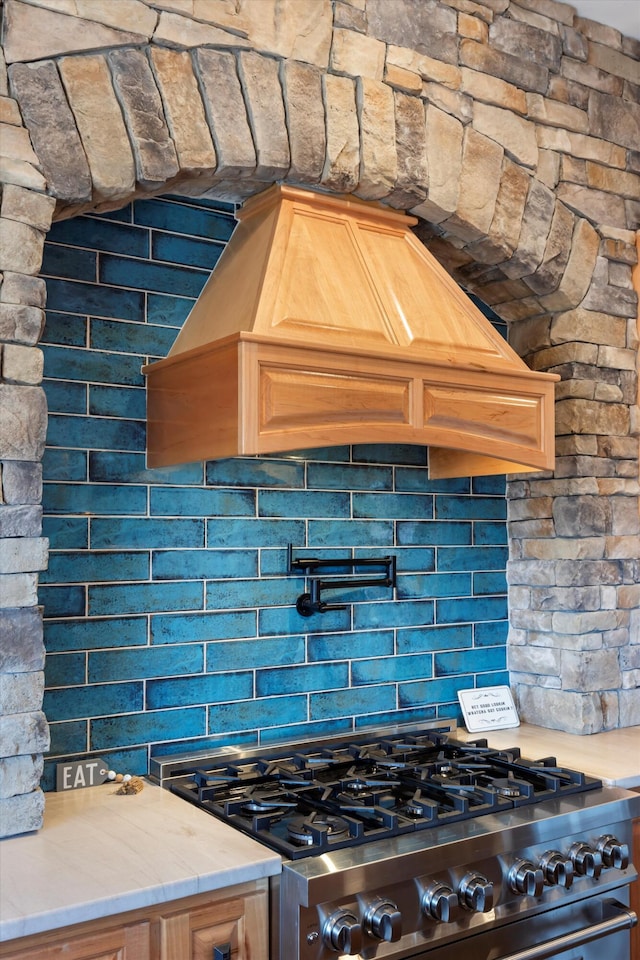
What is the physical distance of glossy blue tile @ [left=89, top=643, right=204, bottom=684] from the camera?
2.41 m

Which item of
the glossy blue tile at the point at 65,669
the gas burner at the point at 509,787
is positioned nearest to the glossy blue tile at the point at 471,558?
the gas burner at the point at 509,787

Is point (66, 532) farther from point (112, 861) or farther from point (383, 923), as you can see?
point (383, 923)

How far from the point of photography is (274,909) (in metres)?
1.87

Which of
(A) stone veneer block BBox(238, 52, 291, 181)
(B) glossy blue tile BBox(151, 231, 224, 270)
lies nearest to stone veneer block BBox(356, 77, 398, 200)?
(A) stone veneer block BBox(238, 52, 291, 181)

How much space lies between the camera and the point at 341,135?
2516mm

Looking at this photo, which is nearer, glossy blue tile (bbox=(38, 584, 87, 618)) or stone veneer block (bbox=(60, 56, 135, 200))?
stone veneer block (bbox=(60, 56, 135, 200))

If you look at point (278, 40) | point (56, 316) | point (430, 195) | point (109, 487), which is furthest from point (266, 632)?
point (278, 40)

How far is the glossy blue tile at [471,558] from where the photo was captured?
3.14m

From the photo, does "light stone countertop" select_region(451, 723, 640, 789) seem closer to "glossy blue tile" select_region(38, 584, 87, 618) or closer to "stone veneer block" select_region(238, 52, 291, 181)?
"glossy blue tile" select_region(38, 584, 87, 618)

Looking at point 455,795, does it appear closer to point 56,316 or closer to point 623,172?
point 56,316

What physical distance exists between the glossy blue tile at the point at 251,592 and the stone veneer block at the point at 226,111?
1.19 meters

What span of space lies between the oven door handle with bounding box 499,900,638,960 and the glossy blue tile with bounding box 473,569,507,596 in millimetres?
1154

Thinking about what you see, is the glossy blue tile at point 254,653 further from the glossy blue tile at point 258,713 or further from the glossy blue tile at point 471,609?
the glossy blue tile at point 471,609

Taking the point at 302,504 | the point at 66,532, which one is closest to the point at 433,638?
the point at 302,504
